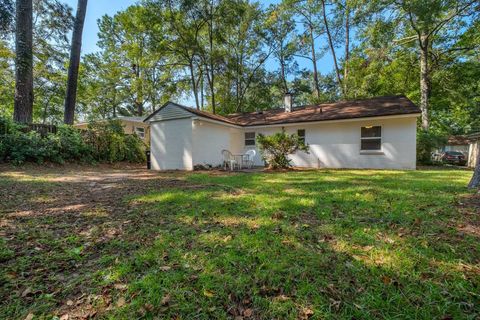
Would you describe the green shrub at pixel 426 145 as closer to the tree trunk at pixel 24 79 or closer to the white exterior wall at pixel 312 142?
the white exterior wall at pixel 312 142

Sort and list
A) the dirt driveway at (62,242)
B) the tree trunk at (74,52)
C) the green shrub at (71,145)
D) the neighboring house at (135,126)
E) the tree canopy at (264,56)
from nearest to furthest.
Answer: the dirt driveway at (62,242), the green shrub at (71,145), the tree trunk at (74,52), the tree canopy at (264,56), the neighboring house at (135,126)

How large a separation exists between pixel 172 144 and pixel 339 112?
881 centimetres

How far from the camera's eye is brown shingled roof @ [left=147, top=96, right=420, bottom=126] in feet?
34.8

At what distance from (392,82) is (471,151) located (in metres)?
8.60

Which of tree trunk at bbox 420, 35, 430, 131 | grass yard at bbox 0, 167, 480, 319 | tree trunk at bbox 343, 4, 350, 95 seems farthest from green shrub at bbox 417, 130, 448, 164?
grass yard at bbox 0, 167, 480, 319

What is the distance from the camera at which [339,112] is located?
12.0 meters

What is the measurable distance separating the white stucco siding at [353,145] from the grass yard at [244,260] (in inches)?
291

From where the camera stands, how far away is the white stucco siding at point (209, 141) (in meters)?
11.3

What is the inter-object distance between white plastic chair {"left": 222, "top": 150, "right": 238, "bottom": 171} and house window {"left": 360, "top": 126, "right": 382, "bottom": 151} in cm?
639

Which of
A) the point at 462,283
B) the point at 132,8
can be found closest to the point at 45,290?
the point at 462,283

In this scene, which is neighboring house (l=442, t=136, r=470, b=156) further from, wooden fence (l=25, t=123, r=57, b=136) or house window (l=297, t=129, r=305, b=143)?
wooden fence (l=25, t=123, r=57, b=136)

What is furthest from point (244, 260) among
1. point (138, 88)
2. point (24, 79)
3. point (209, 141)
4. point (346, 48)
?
point (138, 88)

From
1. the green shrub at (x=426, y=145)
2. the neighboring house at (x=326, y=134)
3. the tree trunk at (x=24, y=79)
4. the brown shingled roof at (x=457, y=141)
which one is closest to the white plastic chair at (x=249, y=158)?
the neighboring house at (x=326, y=134)

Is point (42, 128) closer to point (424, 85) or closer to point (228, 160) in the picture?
point (228, 160)
